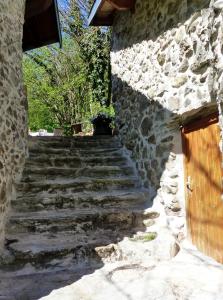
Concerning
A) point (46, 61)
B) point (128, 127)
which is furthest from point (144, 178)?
point (46, 61)

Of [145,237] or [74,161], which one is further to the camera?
[74,161]

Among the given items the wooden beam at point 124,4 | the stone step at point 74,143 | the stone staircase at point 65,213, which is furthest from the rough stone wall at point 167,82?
the stone step at point 74,143

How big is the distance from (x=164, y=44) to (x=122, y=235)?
7.97ft

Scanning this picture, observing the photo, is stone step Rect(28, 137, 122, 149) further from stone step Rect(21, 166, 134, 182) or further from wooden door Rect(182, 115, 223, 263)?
wooden door Rect(182, 115, 223, 263)

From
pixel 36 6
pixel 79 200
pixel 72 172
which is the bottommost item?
pixel 79 200

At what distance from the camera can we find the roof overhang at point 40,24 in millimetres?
5670

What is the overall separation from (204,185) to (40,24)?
4790 mm

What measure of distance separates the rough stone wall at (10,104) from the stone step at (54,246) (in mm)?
256

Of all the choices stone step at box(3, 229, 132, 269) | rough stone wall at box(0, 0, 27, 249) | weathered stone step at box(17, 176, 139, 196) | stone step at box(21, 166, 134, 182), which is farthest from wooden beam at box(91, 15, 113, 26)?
stone step at box(3, 229, 132, 269)

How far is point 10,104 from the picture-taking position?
4.20m

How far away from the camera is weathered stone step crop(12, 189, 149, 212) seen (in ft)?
13.9

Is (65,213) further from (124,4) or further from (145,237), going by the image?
(124,4)

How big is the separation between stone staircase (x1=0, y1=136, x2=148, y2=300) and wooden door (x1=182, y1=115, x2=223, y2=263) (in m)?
0.77

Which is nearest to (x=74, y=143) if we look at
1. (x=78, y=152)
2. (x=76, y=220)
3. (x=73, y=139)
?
(x=73, y=139)
